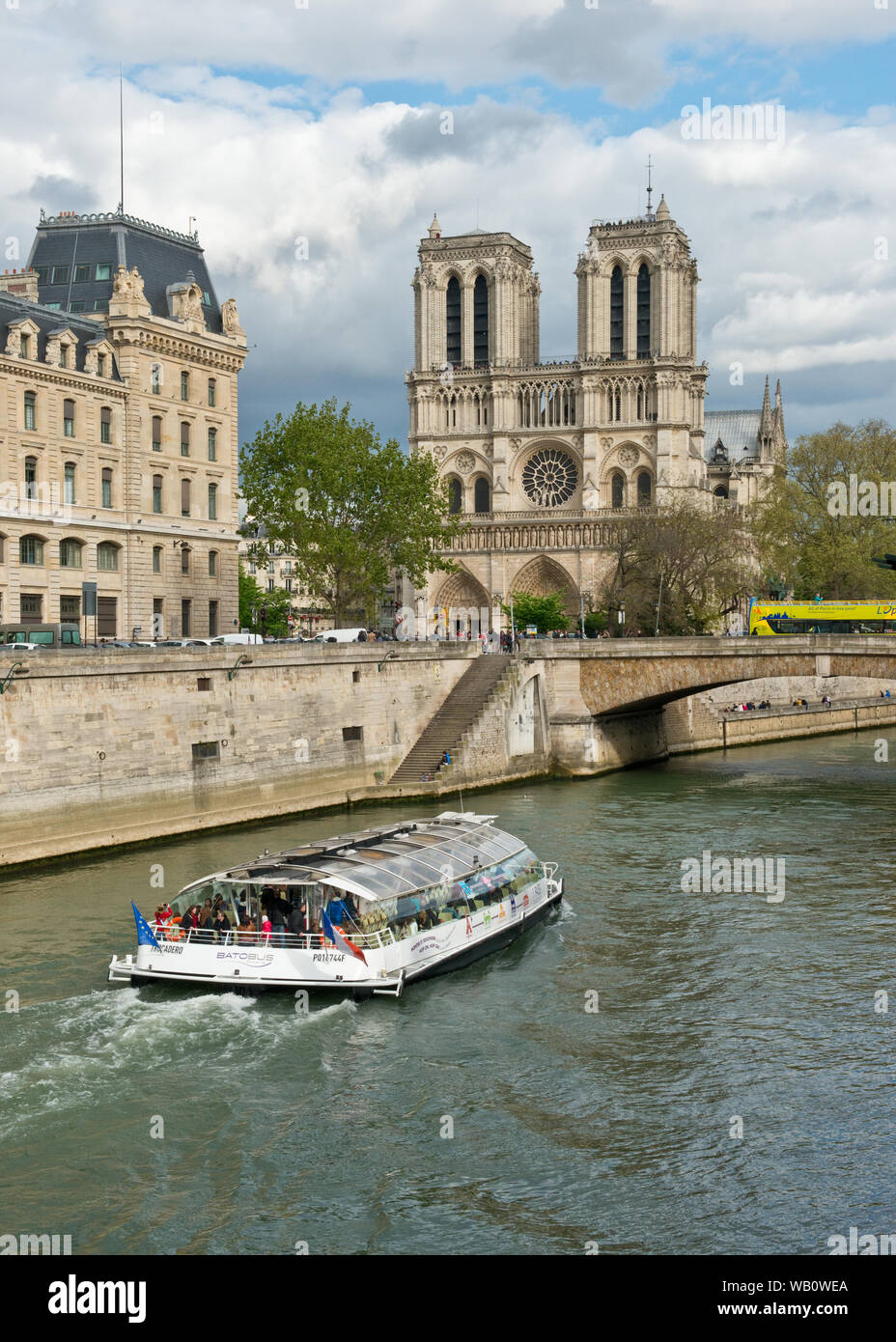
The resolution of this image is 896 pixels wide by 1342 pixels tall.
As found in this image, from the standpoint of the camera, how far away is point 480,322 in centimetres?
12525

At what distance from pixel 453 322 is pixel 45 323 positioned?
74.7m

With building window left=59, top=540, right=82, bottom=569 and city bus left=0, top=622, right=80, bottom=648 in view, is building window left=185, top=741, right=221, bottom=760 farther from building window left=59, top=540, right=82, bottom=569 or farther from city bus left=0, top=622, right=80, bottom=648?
building window left=59, top=540, right=82, bottom=569

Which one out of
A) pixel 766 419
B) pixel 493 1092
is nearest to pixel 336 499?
pixel 493 1092

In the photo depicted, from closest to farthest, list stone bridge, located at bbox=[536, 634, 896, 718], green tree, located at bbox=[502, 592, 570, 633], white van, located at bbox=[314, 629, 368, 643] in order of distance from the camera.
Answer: stone bridge, located at bbox=[536, 634, 896, 718] < white van, located at bbox=[314, 629, 368, 643] < green tree, located at bbox=[502, 592, 570, 633]

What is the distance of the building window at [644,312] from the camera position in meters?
121

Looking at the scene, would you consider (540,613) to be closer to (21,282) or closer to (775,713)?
(775,713)

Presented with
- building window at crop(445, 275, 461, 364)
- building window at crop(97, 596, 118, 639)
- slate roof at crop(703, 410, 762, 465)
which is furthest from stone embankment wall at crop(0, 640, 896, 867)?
slate roof at crop(703, 410, 762, 465)

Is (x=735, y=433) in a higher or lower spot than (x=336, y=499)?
higher

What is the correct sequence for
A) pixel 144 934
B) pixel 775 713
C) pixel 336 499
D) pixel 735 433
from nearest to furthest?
1. pixel 144 934
2. pixel 336 499
3. pixel 775 713
4. pixel 735 433

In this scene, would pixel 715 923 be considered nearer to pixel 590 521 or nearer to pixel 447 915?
pixel 447 915

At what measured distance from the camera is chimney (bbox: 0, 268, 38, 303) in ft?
204

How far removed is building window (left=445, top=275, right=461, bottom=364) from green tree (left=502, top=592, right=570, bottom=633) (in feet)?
85.4
